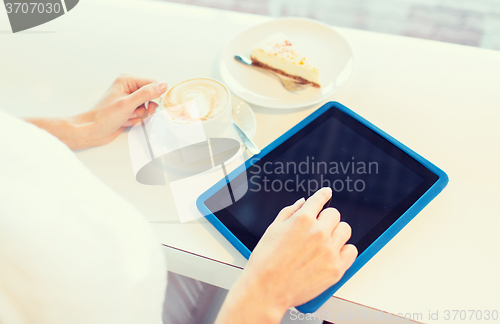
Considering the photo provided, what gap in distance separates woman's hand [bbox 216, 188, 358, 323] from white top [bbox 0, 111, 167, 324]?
14 centimetres

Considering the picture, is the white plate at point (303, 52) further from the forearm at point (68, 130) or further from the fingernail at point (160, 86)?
the forearm at point (68, 130)

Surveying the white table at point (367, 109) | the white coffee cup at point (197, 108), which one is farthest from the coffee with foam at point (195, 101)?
the white table at point (367, 109)

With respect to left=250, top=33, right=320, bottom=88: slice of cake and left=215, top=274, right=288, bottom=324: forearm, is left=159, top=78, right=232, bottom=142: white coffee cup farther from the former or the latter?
left=215, top=274, right=288, bottom=324: forearm

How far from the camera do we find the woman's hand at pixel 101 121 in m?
0.71

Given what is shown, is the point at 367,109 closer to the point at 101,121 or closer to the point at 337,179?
the point at 337,179

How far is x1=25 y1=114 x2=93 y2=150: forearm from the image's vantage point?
71 cm

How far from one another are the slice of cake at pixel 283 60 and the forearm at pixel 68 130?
0.39 metres

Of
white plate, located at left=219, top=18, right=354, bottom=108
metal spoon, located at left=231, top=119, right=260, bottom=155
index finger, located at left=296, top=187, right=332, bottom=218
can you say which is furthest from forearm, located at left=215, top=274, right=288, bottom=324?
white plate, located at left=219, top=18, right=354, bottom=108

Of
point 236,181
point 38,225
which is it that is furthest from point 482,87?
point 38,225

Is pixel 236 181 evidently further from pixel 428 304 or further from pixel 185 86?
pixel 428 304

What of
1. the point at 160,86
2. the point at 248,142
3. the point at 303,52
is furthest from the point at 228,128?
the point at 303,52

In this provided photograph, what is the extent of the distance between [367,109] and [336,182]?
212mm

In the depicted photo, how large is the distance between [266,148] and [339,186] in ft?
0.48

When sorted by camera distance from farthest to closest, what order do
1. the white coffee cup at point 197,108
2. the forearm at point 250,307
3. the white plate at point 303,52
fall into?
1. the white plate at point 303,52
2. the white coffee cup at point 197,108
3. the forearm at point 250,307
